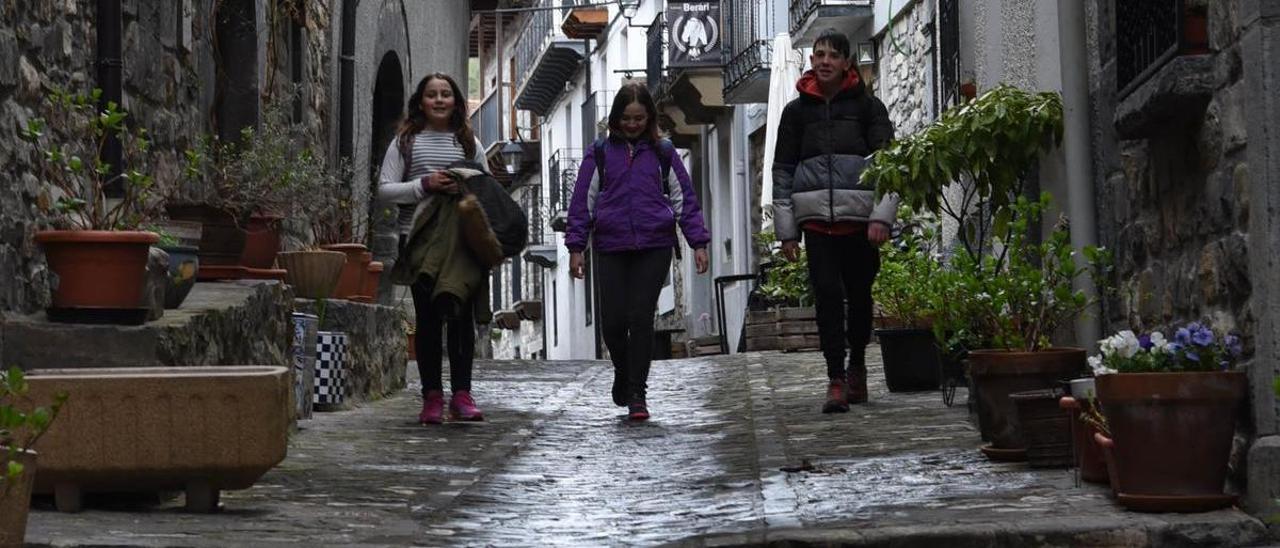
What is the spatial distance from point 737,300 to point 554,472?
18.2 meters

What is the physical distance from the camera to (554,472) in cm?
799

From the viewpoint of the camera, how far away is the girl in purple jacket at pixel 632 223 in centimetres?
977

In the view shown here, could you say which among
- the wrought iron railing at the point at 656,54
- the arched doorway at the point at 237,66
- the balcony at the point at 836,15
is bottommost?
the arched doorway at the point at 237,66

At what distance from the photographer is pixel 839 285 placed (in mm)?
9414

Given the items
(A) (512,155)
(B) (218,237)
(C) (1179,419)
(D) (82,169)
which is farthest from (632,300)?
(A) (512,155)

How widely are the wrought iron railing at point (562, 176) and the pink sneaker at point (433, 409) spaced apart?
Result: 26.2 m

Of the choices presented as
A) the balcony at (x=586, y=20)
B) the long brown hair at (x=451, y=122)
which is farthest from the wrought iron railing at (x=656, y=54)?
the long brown hair at (x=451, y=122)

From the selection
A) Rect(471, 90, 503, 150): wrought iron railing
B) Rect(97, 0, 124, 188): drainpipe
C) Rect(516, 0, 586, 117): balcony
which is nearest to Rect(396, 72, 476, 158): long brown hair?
Rect(97, 0, 124, 188): drainpipe

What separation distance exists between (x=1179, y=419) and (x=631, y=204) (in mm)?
4527

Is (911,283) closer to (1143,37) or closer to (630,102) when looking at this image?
(630,102)

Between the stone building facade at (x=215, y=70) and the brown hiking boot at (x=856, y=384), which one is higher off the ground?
the stone building facade at (x=215, y=70)

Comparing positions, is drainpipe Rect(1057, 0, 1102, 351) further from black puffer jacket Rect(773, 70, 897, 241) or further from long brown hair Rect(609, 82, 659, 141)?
long brown hair Rect(609, 82, 659, 141)

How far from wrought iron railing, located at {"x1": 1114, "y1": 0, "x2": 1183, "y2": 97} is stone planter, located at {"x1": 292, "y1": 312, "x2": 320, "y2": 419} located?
4.40 metres

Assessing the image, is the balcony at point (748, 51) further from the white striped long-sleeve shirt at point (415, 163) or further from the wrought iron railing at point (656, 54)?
the white striped long-sleeve shirt at point (415, 163)
